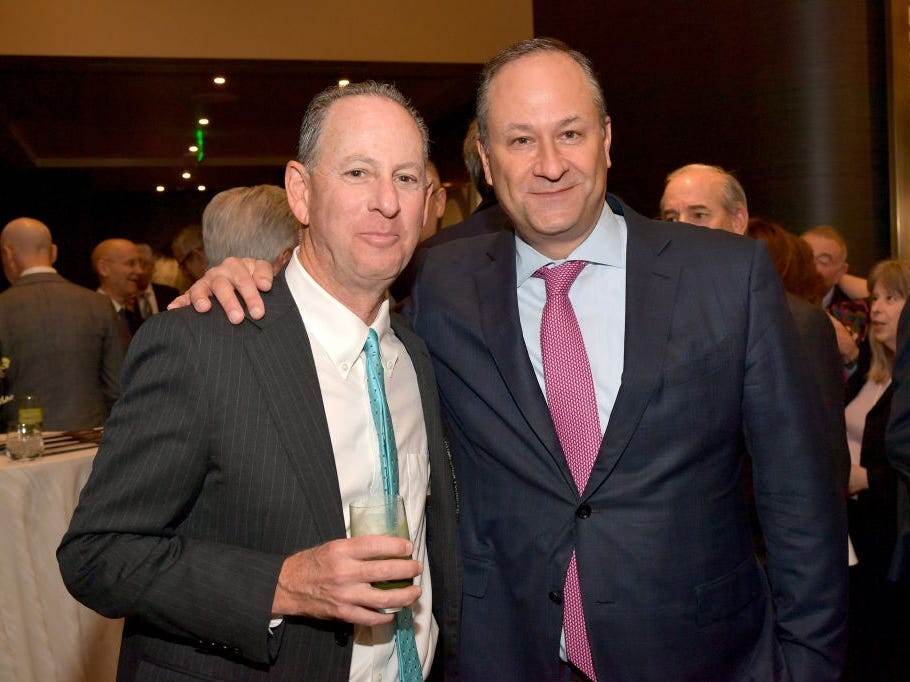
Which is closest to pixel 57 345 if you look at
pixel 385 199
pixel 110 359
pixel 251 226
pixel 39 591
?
pixel 110 359

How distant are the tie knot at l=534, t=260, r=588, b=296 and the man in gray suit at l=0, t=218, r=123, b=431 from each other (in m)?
3.69

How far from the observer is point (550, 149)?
75.8 inches

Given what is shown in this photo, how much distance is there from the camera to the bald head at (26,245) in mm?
5062

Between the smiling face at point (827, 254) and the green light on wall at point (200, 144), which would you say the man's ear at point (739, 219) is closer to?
the smiling face at point (827, 254)

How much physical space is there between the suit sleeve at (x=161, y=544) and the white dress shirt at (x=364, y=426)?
0.24 m

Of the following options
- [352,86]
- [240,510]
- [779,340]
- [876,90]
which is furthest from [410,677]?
[876,90]

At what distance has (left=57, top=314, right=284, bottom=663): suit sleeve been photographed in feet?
4.74

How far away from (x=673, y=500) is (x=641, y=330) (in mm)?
348

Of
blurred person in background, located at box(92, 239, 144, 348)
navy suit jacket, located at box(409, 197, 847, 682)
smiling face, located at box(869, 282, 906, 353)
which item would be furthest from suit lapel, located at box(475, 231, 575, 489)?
blurred person in background, located at box(92, 239, 144, 348)

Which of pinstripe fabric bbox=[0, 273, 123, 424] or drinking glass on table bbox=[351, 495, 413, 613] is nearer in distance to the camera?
drinking glass on table bbox=[351, 495, 413, 613]

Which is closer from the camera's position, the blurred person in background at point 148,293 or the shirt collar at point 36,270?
the shirt collar at point 36,270

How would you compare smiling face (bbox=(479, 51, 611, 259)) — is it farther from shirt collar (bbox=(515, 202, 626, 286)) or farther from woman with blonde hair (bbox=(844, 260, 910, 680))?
woman with blonde hair (bbox=(844, 260, 910, 680))

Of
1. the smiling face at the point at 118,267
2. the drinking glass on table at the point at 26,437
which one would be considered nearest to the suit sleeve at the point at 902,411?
the drinking glass on table at the point at 26,437

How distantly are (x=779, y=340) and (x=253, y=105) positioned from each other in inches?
375
